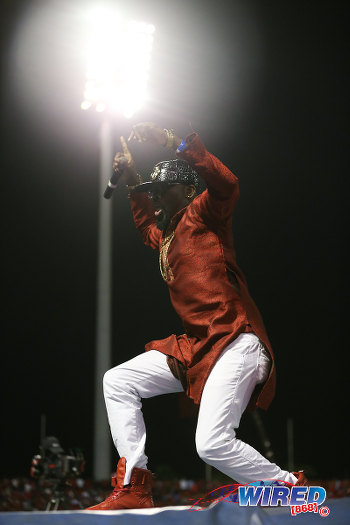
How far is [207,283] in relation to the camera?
2631 millimetres

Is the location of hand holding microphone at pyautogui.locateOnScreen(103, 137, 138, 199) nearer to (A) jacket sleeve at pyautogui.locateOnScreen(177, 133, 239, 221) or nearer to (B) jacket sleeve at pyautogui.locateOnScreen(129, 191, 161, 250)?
(B) jacket sleeve at pyautogui.locateOnScreen(129, 191, 161, 250)

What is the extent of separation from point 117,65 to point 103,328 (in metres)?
2.31

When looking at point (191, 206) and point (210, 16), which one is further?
point (210, 16)

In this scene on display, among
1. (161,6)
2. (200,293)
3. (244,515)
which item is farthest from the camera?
(161,6)

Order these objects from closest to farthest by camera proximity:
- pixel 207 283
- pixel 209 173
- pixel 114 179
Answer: pixel 209 173 < pixel 207 283 < pixel 114 179

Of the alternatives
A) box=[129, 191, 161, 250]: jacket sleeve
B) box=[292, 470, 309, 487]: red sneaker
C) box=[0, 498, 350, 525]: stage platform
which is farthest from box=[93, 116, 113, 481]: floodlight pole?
box=[0, 498, 350, 525]: stage platform

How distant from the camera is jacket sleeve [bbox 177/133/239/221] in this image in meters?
2.46

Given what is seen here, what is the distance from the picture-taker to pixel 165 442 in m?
7.05

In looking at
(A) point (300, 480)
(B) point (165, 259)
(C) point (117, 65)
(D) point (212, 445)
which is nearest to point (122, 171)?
(B) point (165, 259)

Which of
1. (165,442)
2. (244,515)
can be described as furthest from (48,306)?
(244,515)

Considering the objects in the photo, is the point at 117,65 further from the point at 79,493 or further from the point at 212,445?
the point at 212,445

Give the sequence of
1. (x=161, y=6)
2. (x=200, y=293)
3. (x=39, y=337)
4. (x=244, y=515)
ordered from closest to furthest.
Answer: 1. (x=244, y=515)
2. (x=200, y=293)
3. (x=161, y=6)
4. (x=39, y=337)

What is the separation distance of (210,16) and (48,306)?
3.42 metres

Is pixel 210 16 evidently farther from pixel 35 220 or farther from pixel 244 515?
pixel 244 515
